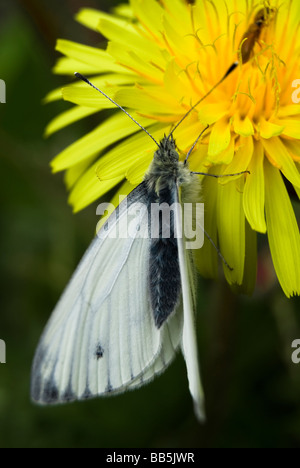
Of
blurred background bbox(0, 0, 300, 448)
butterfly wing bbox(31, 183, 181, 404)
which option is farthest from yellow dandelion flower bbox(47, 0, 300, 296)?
blurred background bbox(0, 0, 300, 448)

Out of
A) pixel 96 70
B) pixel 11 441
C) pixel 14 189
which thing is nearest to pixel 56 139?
pixel 14 189

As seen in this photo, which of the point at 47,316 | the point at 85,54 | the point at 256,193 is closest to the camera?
the point at 256,193

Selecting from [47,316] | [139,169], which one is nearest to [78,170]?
[139,169]

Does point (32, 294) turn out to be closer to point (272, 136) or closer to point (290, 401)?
point (290, 401)

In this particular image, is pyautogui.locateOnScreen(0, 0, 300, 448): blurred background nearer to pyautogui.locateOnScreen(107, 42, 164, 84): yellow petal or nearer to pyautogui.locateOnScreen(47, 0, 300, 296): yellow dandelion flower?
pyautogui.locateOnScreen(47, 0, 300, 296): yellow dandelion flower

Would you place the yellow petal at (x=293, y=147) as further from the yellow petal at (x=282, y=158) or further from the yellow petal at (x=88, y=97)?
the yellow petal at (x=88, y=97)

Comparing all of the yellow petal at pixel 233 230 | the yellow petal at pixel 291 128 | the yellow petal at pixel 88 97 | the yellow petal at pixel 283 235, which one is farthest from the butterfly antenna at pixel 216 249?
the yellow petal at pixel 88 97

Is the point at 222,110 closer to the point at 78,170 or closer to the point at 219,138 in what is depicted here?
the point at 219,138
